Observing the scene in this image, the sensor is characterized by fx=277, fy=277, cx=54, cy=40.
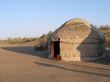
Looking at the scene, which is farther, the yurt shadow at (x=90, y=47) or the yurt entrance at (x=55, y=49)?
Result: the yurt entrance at (x=55, y=49)

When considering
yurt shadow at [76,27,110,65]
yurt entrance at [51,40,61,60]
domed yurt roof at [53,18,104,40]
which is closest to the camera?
yurt shadow at [76,27,110,65]

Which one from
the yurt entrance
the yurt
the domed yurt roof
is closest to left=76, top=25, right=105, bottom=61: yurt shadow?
the yurt

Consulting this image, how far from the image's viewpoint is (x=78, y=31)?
21797mm

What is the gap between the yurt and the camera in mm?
20969

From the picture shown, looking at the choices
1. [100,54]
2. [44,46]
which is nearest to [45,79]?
[100,54]

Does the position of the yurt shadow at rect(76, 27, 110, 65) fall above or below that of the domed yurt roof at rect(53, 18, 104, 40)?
below

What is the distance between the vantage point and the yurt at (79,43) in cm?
2097

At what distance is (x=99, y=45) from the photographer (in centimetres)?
2158

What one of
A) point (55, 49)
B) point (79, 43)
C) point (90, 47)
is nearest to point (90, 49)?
point (90, 47)

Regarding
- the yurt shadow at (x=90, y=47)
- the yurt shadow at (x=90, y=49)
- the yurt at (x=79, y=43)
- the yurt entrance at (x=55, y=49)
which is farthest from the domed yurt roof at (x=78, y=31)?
the yurt entrance at (x=55, y=49)

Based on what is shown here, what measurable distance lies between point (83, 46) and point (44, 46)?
43.3 ft

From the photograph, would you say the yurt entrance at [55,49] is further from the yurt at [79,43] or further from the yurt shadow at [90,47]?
the yurt shadow at [90,47]

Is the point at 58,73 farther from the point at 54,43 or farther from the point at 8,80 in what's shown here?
the point at 54,43

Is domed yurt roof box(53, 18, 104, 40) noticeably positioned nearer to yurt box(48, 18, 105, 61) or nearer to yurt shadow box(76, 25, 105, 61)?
yurt box(48, 18, 105, 61)
